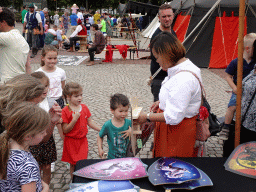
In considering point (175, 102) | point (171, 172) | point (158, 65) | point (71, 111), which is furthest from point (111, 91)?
point (171, 172)

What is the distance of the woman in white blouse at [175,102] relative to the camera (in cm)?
205

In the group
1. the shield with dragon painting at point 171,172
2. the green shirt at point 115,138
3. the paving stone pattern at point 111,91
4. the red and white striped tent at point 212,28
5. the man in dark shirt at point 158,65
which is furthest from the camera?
the red and white striped tent at point 212,28

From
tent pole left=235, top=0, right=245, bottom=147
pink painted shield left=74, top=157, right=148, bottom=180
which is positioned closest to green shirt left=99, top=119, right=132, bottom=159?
pink painted shield left=74, top=157, right=148, bottom=180


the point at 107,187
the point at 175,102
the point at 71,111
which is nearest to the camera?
the point at 107,187

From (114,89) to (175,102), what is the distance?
5.92 metres

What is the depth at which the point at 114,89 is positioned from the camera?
7.91 metres

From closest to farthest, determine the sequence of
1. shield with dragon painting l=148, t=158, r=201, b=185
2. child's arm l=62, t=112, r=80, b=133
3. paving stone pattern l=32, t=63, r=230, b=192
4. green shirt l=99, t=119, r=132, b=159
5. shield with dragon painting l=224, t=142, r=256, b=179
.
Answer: shield with dragon painting l=148, t=158, r=201, b=185, shield with dragon painting l=224, t=142, r=256, b=179, green shirt l=99, t=119, r=132, b=159, child's arm l=62, t=112, r=80, b=133, paving stone pattern l=32, t=63, r=230, b=192

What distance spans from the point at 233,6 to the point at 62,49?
30.6ft

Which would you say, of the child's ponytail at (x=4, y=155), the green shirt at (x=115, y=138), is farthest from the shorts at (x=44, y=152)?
the child's ponytail at (x=4, y=155)

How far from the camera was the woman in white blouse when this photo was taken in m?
2.05

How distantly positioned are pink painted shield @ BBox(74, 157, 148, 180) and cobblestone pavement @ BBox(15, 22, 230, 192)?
1.43 meters

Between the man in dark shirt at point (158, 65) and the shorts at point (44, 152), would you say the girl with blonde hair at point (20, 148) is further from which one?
the man in dark shirt at point (158, 65)

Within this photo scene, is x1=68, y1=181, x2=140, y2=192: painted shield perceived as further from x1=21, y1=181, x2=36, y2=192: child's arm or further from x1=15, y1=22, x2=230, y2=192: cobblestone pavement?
x1=15, y1=22, x2=230, y2=192: cobblestone pavement

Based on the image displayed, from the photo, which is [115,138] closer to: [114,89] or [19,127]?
[19,127]
